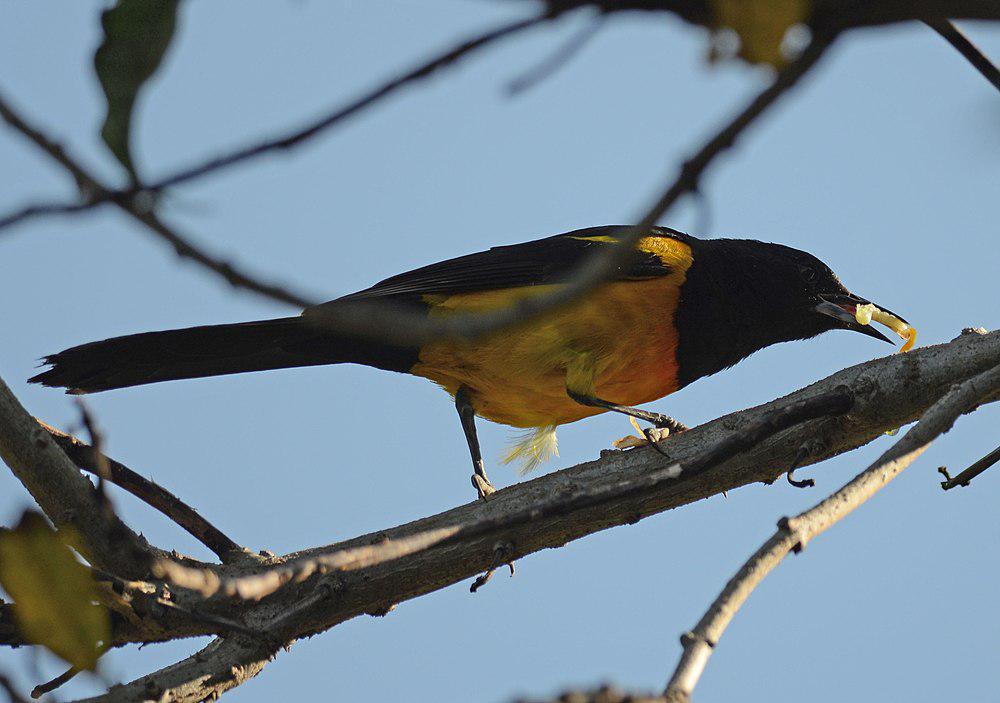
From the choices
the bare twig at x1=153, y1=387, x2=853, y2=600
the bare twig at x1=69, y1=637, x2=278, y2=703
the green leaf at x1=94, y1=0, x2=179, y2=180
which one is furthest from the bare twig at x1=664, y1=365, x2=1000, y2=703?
the bare twig at x1=69, y1=637, x2=278, y2=703

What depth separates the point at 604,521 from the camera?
11.8 ft

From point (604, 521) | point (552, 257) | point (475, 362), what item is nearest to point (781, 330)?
point (552, 257)

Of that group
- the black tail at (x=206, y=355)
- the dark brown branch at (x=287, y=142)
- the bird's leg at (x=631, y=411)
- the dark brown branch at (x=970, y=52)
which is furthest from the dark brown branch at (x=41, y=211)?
the bird's leg at (x=631, y=411)

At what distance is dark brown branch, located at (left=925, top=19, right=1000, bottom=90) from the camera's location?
2031mm

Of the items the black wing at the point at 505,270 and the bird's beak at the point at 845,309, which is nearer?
the black wing at the point at 505,270

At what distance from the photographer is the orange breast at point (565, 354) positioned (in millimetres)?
4664

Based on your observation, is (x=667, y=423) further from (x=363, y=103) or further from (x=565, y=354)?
(x=363, y=103)

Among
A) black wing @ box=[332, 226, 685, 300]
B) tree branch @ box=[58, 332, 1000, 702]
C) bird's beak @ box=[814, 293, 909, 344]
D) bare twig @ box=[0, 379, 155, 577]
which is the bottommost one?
tree branch @ box=[58, 332, 1000, 702]

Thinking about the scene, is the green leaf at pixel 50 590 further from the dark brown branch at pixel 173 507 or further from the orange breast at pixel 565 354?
the orange breast at pixel 565 354

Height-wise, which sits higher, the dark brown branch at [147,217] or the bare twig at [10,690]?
the dark brown branch at [147,217]

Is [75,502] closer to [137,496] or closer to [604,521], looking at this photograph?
[137,496]

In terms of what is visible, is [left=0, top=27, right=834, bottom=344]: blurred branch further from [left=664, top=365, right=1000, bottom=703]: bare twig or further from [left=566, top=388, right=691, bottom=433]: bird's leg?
[left=566, top=388, right=691, bottom=433]: bird's leg

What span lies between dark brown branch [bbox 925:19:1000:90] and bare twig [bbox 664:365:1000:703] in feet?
3.26

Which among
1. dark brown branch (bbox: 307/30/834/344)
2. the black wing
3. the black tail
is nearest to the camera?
dark brown branch (bbox: 307/30/834/344)
